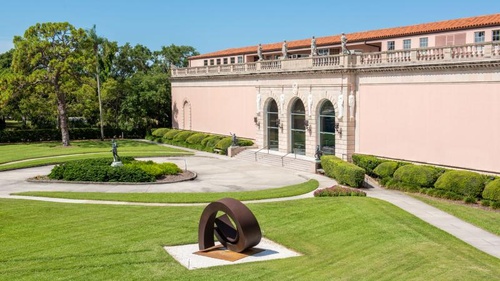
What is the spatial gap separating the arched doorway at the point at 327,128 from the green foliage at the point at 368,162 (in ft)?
13.5

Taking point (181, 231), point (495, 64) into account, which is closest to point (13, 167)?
point (181, 231)

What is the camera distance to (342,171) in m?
34.2

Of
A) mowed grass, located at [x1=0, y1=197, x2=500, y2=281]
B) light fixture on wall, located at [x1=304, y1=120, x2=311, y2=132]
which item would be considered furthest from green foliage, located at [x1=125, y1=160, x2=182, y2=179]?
light fixture on wall, located at [x1=304, y1=120, x2=311, y2=132]

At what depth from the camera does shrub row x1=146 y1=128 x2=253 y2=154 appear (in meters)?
51.7

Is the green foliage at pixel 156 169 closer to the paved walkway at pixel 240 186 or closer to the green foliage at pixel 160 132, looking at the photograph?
the paved walkway at pixel 240 186

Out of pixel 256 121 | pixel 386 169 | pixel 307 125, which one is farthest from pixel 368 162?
pixel 256 121

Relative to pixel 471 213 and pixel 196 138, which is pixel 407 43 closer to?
pixel 471 213

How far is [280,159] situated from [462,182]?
17.6 m

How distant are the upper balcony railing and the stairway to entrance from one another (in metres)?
7.13

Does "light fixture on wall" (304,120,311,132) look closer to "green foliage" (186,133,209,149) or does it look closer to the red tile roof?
the red tile roof

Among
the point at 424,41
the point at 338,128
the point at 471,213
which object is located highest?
the point at 424,41

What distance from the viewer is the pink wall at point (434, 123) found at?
3000cm

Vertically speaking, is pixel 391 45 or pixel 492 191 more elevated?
pixel 391 45

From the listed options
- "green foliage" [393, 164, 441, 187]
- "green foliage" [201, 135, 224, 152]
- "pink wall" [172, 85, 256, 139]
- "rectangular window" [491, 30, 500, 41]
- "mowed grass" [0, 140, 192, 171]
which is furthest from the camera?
"green foliage" [201, 135, 224, 152]
